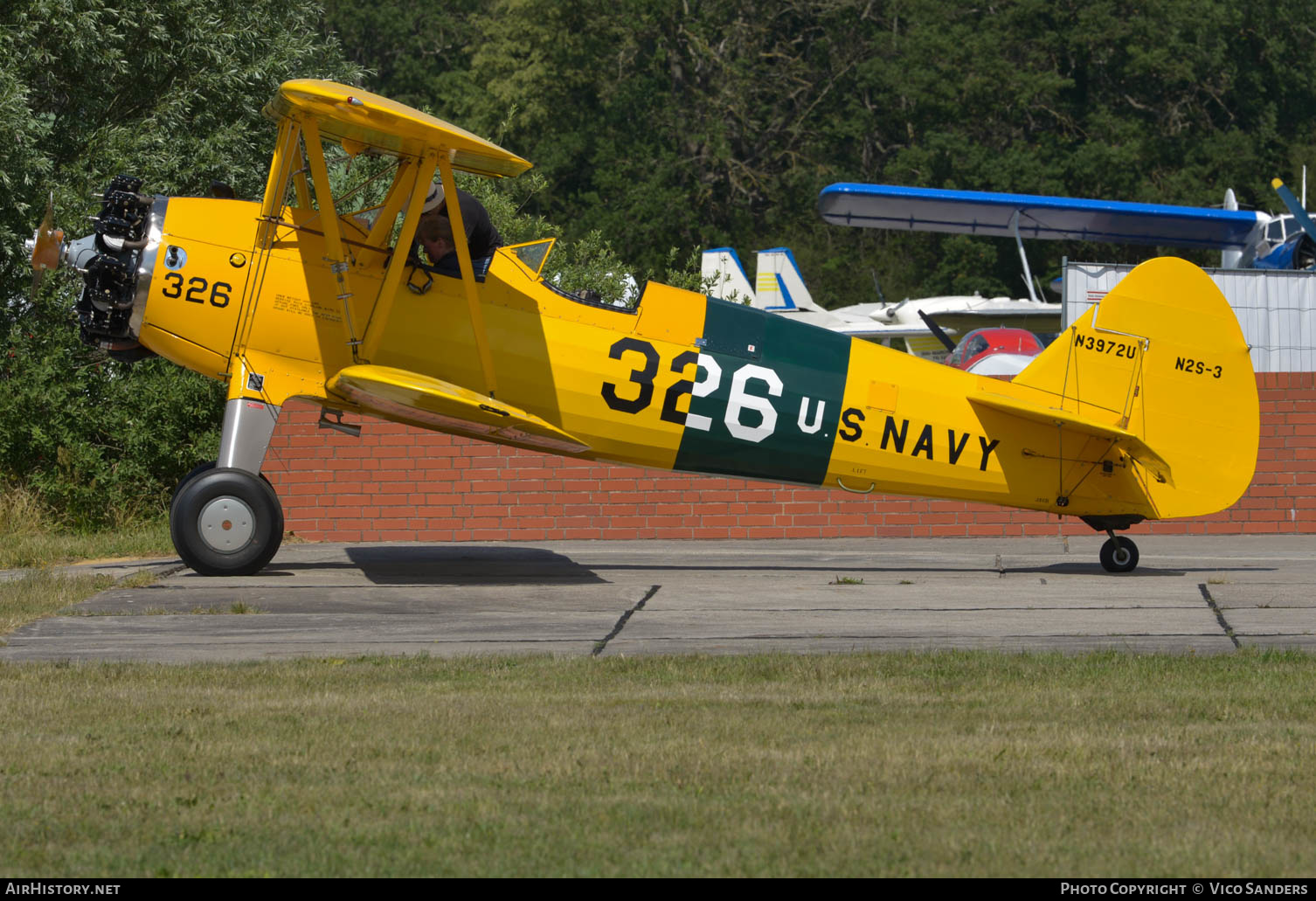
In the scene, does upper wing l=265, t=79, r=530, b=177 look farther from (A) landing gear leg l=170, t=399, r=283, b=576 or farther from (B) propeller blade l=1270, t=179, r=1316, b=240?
(B) propeller blade l=1270, t=179, r=1316, b=240

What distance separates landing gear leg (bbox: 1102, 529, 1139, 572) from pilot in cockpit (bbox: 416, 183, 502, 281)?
5.45 m

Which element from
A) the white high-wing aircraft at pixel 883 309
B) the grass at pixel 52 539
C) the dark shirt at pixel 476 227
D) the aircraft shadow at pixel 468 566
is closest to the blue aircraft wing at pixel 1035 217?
the white high-wing aircraft at pixel 883 309

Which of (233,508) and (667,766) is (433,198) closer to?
(233,508)

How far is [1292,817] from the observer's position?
4727 millimetres

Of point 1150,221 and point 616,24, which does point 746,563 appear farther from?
point 616,24

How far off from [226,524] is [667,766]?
5931 millimetres

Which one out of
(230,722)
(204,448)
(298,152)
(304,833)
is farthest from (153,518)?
(304,833)

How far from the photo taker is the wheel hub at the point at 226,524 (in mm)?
10406

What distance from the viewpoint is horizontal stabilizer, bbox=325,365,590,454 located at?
9578mm

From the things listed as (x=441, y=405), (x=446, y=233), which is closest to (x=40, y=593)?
(x=441, y=405)

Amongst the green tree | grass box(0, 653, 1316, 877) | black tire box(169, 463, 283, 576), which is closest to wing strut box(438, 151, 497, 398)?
black tire box(169, 463, 283, 576)

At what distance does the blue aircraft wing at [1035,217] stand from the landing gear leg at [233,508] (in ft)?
71.3

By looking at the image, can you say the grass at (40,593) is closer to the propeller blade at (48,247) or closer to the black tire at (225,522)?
the black tire at (225,522)

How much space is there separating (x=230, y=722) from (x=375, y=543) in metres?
8.89
